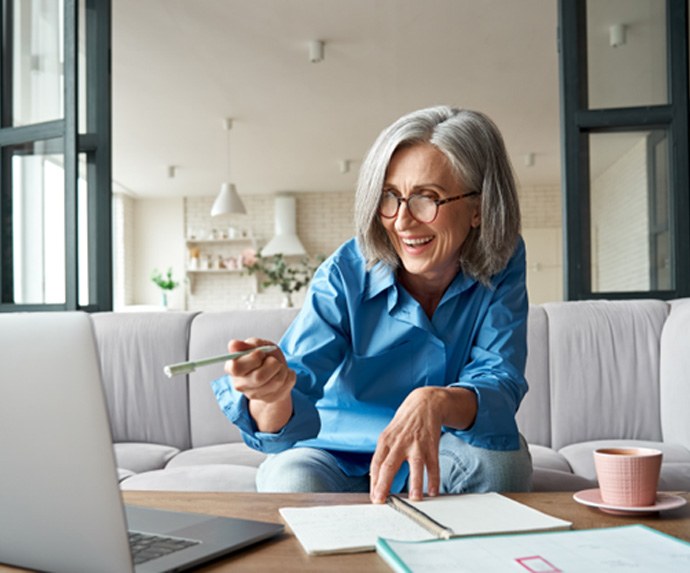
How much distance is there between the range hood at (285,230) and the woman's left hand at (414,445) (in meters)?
10.5

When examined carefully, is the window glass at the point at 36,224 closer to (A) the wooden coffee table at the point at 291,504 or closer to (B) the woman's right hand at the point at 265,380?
(B) the woman's right hand at the point at 265,380

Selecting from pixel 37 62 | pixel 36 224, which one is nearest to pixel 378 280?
pixel 36 224

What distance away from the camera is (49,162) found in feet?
12.0

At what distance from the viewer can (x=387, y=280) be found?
1595 millimetres

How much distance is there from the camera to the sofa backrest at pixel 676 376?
247 cm

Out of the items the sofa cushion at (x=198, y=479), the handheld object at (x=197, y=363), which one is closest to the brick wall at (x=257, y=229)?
the sofa cushion at (x=198, y=479)

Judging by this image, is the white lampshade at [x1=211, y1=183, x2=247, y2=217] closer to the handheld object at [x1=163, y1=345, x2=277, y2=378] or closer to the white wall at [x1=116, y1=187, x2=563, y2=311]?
the white wall at [x1=116, y1=187, x2=563, y2=311]

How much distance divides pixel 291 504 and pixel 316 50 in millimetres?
5078

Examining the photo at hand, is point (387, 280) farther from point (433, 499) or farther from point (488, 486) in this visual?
point (433, 499)

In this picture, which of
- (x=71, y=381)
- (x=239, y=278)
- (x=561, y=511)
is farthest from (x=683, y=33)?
(x=239, y=278)

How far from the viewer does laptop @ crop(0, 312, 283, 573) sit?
68cm

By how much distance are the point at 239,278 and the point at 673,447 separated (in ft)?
33.2

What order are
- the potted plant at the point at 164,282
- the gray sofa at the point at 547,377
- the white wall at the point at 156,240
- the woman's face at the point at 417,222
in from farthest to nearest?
the white wall at the point at 156,240 → the potted plant at the point at 164,282 → the gray sofa at the point at 547,377 → the woman's face at the point at 417,222

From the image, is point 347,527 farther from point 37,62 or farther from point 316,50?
point 316,50
